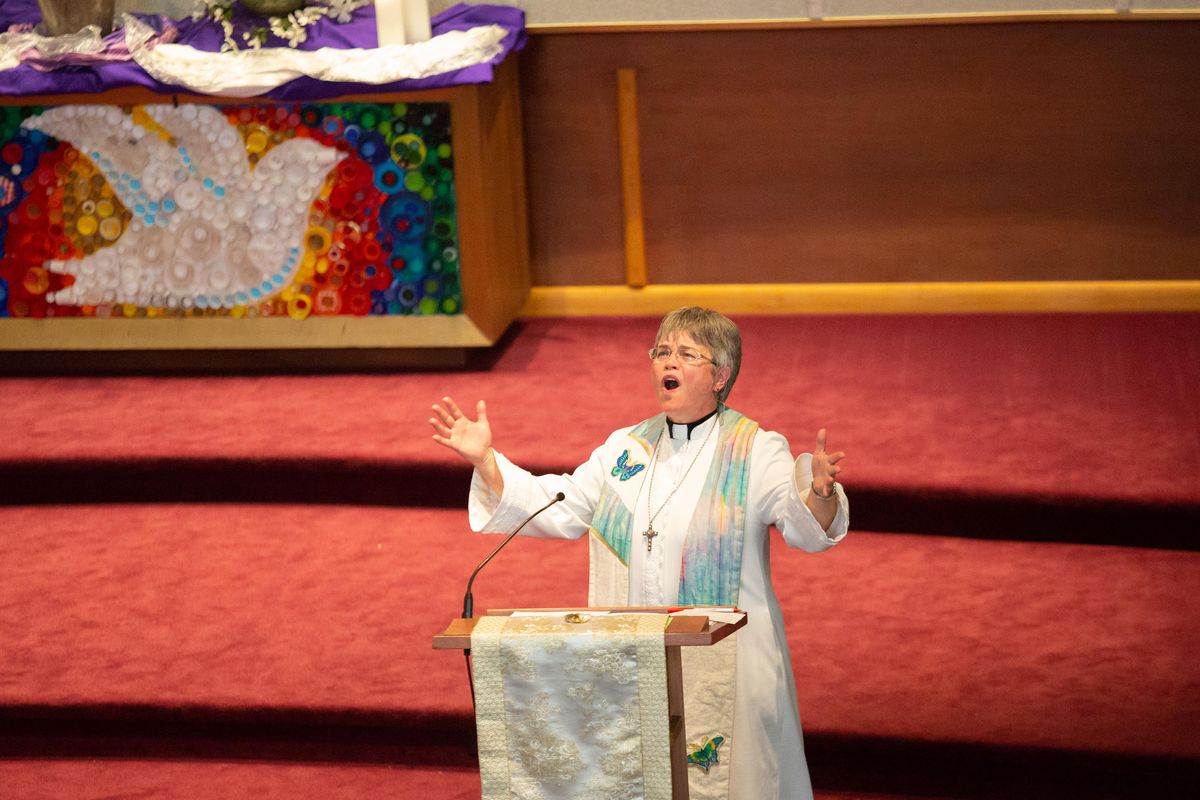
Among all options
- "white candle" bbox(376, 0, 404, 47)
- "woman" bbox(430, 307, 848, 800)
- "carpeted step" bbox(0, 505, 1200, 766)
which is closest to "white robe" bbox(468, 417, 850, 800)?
"woman" bbox(430, 307, 848, 800)

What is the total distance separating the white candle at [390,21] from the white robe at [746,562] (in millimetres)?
3016

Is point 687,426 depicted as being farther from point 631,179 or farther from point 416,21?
point 631,179

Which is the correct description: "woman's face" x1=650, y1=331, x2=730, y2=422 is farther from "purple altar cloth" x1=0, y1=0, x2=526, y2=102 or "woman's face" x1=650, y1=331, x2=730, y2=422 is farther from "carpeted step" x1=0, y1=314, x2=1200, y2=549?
"purple altar cloth" x1=0, y1=0, x2=526, y2=102

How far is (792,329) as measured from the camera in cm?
628

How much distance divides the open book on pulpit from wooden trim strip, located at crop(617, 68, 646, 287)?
3734mm

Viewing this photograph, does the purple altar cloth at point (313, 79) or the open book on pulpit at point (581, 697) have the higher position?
the purple altar cloth at point (313, 79)

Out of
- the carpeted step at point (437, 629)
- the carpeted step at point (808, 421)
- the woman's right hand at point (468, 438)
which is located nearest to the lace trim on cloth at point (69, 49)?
the carpeted step at point (808, 421)

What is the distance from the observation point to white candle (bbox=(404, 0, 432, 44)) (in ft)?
18.9

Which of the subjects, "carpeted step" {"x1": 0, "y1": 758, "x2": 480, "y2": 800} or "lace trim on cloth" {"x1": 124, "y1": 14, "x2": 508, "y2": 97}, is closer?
"carpeted step" {"x1": 0, "y1": 758, "x2": 480, "y2": 800}

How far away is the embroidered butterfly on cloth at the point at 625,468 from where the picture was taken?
309 centimetres

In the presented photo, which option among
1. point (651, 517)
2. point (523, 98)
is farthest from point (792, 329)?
point (651, 517)

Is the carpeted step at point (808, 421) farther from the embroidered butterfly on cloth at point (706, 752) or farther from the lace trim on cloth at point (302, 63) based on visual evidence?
the embroidered butterfly on cloth at point (706, 752)

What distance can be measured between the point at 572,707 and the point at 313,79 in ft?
10.9

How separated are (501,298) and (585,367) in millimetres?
411
